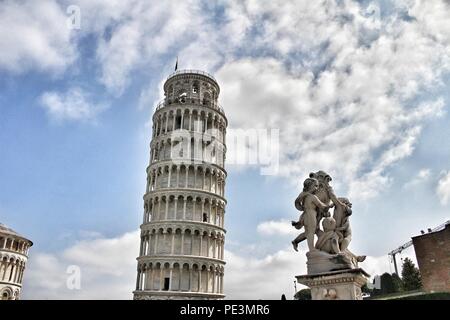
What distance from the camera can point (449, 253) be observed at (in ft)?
115

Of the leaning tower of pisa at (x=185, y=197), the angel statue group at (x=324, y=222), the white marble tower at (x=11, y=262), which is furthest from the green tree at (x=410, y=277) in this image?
the white marble tower at (x=11, y=262)

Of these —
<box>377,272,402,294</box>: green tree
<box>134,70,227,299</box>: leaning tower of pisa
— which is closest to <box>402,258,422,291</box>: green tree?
<box>377,272,402,294</box>: green tree

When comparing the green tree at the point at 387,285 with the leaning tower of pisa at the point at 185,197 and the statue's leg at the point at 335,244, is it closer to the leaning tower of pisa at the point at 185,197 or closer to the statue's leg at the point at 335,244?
the leaning tower of pisa at the point at 185,197

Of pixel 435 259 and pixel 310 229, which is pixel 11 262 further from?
pixel 310 229

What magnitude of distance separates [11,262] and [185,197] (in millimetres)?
37629

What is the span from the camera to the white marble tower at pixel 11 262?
5950 centimetres

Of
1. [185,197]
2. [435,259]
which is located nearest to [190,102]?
[185,197]

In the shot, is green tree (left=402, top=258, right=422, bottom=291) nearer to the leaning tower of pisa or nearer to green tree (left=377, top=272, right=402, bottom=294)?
green tree (left=377, top=272, right=402, bottom=294)

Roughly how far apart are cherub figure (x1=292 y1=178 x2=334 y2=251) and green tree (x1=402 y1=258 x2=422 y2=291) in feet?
179

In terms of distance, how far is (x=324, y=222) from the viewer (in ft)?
25.5
